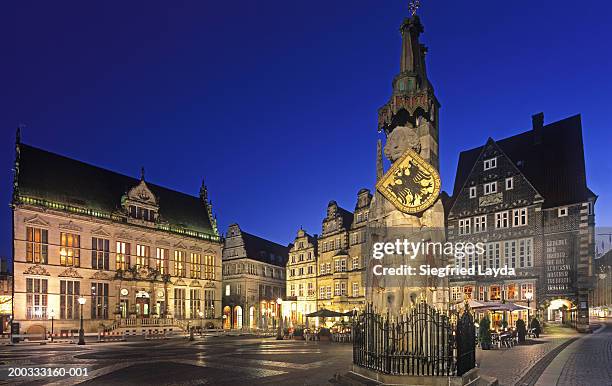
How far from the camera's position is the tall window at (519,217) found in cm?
4318

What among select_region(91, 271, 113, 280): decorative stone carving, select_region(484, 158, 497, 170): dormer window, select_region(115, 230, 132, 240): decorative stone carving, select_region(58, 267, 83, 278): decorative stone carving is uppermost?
select_region(484, 158, 497, 170): dormer window

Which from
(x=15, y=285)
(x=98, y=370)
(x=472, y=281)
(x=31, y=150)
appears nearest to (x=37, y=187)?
(x=31, y=150)

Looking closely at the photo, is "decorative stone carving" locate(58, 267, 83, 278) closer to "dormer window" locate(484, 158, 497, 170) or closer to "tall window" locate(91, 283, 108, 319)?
"tall window" locate(91, 283, 108, 319)

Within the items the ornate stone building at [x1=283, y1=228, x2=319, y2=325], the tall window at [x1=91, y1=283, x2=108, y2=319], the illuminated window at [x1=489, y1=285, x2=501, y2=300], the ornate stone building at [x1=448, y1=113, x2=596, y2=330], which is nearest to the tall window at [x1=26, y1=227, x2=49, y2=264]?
the tall window at [x1=91, y1=283, x2=108, y2=319]

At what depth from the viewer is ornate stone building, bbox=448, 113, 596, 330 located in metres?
39.8

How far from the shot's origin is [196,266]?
2237 inches

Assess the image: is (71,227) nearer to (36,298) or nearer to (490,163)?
(36,298)

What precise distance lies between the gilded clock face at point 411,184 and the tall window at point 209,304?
A: 158 feet

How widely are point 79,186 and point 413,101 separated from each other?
1619 inches

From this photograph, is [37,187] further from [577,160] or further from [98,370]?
[577,160]

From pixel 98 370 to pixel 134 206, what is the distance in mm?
35126

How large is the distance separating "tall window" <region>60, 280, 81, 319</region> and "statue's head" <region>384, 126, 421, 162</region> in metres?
37.4

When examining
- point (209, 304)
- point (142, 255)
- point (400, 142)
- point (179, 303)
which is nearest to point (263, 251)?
point (209, 304)

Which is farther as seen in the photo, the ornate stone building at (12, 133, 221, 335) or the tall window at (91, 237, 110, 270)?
the tall window at (91, 237, 110, 270)
